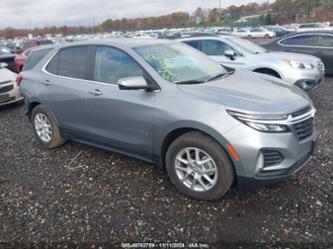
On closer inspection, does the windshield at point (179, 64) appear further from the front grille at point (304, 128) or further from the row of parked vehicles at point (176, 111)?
the front grille at point (304, 128)

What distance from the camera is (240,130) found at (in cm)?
262

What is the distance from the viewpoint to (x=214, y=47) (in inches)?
291

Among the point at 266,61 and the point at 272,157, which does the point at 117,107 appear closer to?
the point at 272,157

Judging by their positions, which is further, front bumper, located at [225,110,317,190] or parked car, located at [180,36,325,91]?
parked car, located at [180,36,325,91]

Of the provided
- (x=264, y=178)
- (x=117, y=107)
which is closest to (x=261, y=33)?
(x=117, y=107)

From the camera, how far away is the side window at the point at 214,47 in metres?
7.18

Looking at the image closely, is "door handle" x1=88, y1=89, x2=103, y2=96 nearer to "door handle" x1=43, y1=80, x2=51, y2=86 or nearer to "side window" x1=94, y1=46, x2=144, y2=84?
"side window" x1=94, y1=46, x2=144, y2=84

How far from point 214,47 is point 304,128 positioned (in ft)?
16.4

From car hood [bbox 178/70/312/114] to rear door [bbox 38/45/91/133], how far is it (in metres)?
1.54

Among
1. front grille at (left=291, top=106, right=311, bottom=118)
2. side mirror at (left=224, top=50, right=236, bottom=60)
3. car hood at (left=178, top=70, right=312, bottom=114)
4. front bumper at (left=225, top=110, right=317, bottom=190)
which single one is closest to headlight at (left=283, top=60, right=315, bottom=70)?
side mirror at (left=224, top=50, right=236, bottom=60)

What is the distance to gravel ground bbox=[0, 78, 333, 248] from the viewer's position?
258 centimetres

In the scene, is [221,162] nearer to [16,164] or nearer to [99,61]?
[99,61]

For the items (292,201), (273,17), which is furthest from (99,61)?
(273,17)

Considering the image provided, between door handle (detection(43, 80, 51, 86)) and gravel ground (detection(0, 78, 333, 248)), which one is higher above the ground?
door handle (detection(43, 80, 51, 86))
